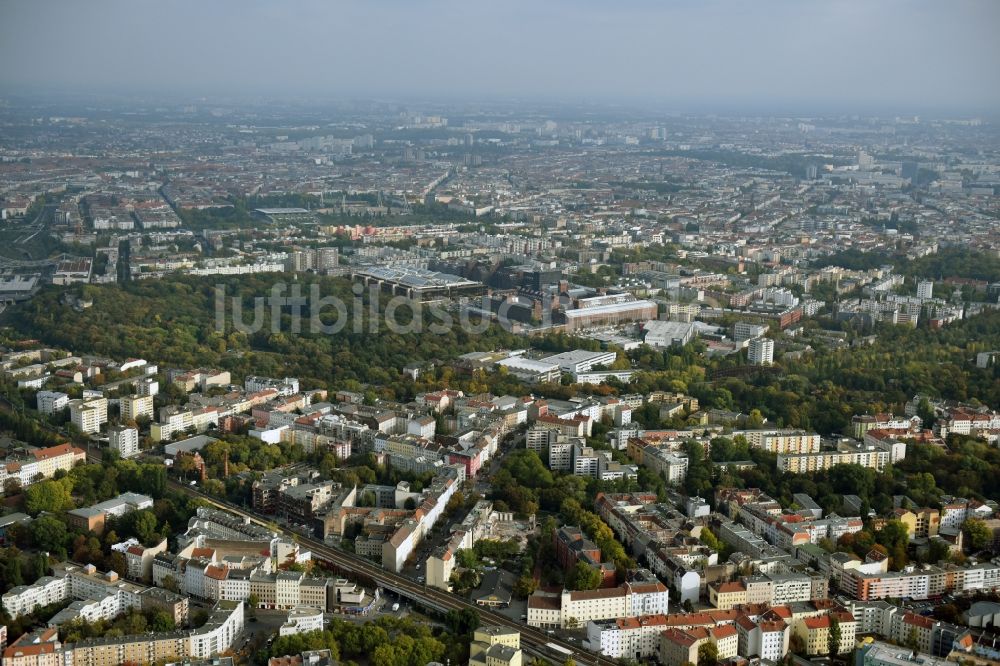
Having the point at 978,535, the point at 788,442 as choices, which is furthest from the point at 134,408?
the point at 978,535

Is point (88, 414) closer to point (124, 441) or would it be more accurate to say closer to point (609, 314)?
point (124, 441)

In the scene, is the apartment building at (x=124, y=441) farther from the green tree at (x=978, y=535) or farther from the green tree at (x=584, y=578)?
the green tree at (x=978, y=535)

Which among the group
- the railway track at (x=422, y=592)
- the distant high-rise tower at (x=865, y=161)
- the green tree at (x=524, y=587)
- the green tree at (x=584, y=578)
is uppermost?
the distant high-rise tower at (x=865, y=161)

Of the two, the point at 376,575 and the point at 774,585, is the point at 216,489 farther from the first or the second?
the point at 774,585

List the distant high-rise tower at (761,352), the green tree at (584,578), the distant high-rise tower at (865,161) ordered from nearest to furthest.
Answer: the green tree at (584,578) < the distant high-rise tower at (761,352) < the distant high-rise tower at (865,161)

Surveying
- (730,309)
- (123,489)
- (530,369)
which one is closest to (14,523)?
(123,489)

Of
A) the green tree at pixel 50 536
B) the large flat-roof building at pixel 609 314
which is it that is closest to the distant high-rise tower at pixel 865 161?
the large flat-roof building at pixel 609 314
